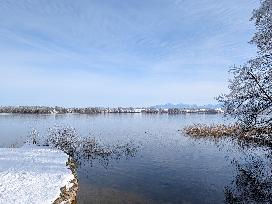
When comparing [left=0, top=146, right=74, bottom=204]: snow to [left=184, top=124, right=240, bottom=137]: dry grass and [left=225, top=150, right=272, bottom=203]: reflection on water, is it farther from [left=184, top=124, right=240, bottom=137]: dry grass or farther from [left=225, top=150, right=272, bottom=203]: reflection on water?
[left=184, top=124, right=240, bottom=137]: dry grass

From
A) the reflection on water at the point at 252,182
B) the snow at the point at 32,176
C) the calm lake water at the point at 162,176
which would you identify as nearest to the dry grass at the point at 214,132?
the calm lake water at the point at 162,176

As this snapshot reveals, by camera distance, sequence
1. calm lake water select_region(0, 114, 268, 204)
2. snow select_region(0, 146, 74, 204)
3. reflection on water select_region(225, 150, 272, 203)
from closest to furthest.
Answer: snow select_region(0, 146, 74, 204), reflection on water select_region(225, 150, 272, 203), calm lake water select_region(0, 114, 268, 204)

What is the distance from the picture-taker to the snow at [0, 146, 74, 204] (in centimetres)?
1316

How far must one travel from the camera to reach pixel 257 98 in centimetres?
2188

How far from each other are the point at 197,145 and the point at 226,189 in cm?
1952

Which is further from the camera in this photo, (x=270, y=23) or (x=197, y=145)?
(x=197, y=145)

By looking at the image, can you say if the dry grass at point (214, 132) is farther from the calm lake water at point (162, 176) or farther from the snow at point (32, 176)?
the snow at point (32, 176)

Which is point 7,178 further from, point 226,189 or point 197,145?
point 197,145

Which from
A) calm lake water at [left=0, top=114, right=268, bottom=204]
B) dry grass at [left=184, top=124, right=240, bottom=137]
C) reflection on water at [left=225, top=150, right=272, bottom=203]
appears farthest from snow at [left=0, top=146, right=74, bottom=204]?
dry grass at [left=184, top=124, right=240, bottom=137]

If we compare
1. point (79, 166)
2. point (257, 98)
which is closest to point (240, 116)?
point (257, 98)

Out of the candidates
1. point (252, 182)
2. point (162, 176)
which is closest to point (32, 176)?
point (162, 176)

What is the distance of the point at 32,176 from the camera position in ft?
54.1

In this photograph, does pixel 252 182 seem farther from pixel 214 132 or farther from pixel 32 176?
pixel 214 132

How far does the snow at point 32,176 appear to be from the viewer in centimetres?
1316
